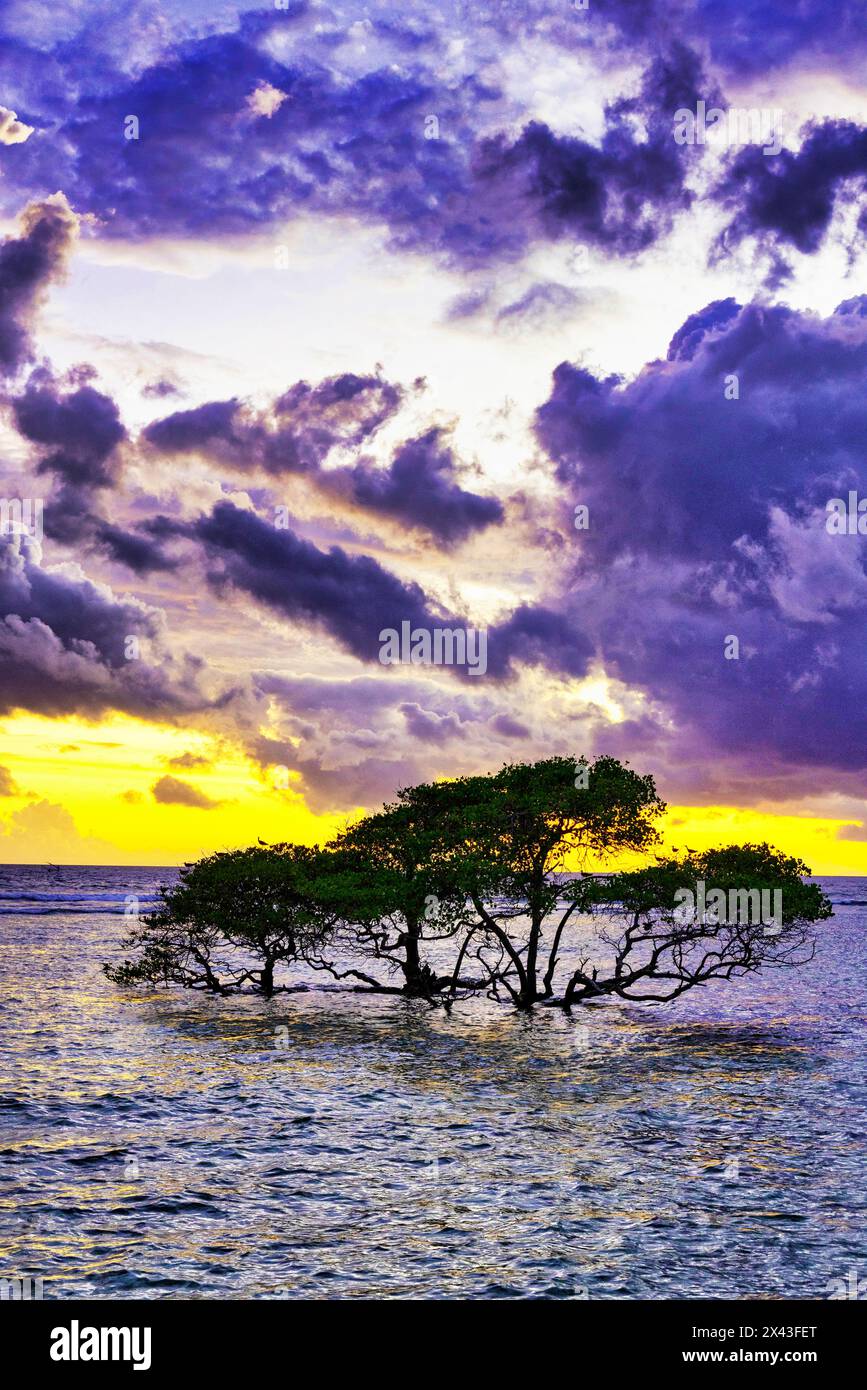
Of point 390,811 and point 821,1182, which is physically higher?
point 390,811

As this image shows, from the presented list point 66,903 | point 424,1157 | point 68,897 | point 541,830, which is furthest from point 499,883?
point 68,897

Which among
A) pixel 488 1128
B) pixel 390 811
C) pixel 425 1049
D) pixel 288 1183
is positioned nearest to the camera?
pixel 288 1183

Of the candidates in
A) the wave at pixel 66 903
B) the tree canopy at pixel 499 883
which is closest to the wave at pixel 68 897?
the wave at pixel 66 903

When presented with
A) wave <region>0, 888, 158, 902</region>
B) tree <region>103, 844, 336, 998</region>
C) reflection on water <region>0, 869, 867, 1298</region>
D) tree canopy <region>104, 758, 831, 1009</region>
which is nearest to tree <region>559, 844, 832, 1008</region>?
tree canopy <region>104, 758, 831, 1009</region>

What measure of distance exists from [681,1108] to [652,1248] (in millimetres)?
12128

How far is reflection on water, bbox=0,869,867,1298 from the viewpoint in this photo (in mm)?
17969

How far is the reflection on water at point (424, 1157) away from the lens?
17969mm

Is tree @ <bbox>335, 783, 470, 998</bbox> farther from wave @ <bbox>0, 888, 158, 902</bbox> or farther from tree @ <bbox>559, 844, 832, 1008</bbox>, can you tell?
wave @ <bbox>0, 888, 158, 902</bbox>

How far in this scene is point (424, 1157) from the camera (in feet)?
81.4

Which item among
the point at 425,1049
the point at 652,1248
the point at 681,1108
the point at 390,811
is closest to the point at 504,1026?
the point at 425,1049

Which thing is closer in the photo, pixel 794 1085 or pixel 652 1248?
pixel 652 1248

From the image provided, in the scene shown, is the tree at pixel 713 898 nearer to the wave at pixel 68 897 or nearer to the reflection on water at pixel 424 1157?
the reflection on water at pixel 424 1157
